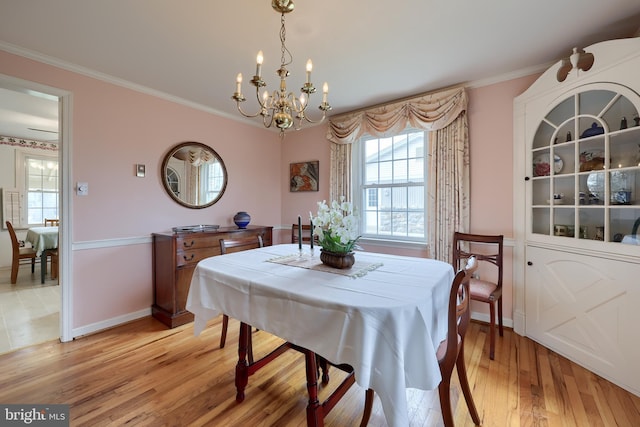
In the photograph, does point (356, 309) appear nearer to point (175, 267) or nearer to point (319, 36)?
point (319, 36)

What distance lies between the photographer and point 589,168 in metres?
1.99

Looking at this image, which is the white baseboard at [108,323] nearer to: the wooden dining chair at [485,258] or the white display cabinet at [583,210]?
the wooden dining chair at [485,258]

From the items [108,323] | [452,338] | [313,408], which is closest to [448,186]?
[452,338]

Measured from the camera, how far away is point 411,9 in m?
1.66

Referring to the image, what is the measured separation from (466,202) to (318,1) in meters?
2.19

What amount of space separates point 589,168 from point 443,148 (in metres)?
1.14

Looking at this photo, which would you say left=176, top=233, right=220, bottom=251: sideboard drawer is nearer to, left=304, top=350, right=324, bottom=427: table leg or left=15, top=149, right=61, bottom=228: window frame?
left=304, top=350, right=324, bottom=427: table leg

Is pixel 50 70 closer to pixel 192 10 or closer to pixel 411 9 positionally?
pixel 192 10

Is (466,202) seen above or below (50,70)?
below

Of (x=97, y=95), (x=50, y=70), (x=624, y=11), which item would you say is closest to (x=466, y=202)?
(x=624, y=11)

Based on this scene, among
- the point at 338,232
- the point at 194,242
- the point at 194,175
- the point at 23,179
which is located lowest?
the point at 194,242

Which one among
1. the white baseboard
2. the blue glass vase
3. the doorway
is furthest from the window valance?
the white baseboard

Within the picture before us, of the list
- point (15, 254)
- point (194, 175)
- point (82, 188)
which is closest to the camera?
point (82, 188)

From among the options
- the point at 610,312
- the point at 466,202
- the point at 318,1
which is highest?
the point at 318,1
